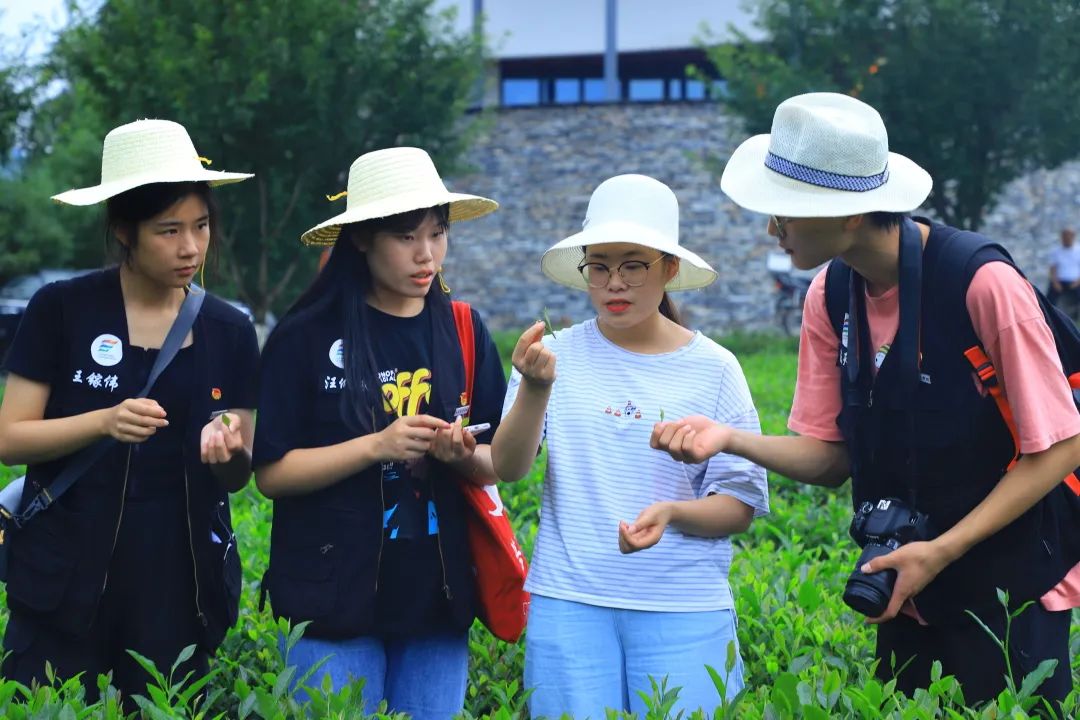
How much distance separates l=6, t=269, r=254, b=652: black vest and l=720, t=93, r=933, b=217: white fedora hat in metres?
1.41

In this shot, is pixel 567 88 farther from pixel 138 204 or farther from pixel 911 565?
pixel 911 565

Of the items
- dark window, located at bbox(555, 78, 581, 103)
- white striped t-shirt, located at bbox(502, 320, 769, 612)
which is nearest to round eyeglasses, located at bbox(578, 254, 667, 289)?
white striped t-shirt, located at bbox(502, 320, 769, 612)

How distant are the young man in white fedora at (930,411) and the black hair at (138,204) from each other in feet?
4.48

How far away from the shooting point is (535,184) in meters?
24.8

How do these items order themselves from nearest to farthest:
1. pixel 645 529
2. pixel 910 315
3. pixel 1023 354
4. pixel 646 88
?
pixel 1023 354 < pixel 910 315 < pixel 645 529 < pixel 646 88

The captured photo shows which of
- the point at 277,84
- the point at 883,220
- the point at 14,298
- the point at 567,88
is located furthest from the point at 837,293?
the point at 567,88

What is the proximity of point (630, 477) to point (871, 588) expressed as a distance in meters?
0.67

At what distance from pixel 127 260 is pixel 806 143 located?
5.62 ft

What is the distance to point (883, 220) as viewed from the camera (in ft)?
9.51

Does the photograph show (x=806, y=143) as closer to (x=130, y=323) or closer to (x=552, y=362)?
(x=552, y=362)

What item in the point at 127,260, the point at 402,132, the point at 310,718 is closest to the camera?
the point at 310,718

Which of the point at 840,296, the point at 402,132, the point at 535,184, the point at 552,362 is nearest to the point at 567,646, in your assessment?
the point at 552,362

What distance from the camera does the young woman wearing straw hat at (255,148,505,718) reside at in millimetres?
3102

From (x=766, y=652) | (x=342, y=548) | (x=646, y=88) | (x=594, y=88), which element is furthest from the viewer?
(x=594, y=88)
